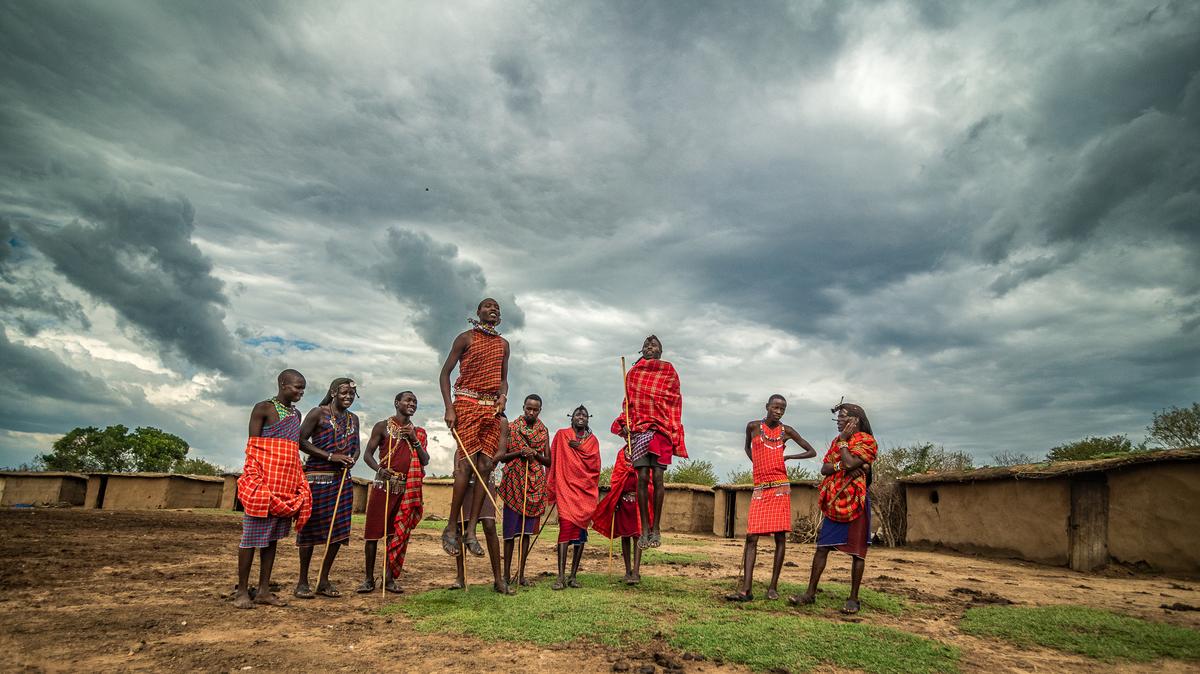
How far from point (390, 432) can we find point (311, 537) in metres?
1.39

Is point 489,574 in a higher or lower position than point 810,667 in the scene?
lower

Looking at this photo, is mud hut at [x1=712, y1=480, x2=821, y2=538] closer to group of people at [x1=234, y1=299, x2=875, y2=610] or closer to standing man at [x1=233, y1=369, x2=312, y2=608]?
group of people at [x1=234, y1=299, x2=875, y2=610]

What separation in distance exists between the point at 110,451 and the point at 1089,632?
161 feet

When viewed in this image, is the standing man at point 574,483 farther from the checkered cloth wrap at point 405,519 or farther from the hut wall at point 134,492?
the hut wall at point 134,492

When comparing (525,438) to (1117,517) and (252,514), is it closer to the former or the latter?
(252,514)

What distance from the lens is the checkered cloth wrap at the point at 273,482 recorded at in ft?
19.4

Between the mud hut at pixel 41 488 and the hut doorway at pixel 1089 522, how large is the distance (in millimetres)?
33630

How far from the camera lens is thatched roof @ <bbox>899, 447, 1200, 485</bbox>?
10656 millimetres

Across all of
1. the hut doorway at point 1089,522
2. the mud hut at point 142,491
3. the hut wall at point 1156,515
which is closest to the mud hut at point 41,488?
the mud hut at point 142,491

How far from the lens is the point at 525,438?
7375 millimetres

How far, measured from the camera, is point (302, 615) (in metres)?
5.58

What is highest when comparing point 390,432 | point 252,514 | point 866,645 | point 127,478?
point 390,432

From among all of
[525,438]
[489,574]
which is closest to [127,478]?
[489,574]

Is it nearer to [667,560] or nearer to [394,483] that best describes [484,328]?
[394,483]
